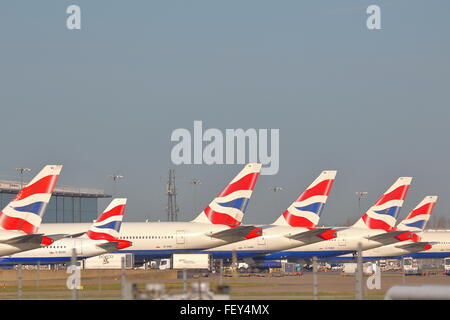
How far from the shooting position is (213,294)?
20250mm

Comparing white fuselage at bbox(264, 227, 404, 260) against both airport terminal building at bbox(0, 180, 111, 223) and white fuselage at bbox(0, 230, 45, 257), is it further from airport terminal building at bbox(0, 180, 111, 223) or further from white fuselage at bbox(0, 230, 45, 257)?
airport terminal building at bbox(0, 180, 111, 223)

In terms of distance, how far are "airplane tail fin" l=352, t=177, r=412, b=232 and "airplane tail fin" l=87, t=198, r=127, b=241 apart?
97.1 ft

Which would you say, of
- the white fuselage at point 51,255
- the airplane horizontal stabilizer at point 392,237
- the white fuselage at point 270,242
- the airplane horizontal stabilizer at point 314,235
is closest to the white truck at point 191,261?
the white fuselage at point 270,242

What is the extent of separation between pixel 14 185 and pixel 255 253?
78256 mm

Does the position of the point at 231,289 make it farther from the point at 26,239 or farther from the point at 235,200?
the point at 235,200

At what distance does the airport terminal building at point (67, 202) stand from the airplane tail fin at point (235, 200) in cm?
7794

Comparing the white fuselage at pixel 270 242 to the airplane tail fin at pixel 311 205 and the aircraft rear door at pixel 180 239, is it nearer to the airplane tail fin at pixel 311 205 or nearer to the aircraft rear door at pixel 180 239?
the airplane tail fin at pixel 311 205

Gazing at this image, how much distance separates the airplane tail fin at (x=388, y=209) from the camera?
303 feet

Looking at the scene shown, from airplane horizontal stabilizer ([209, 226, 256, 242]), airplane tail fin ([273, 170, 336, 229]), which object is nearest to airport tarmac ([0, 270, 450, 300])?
airplane horizontal stabilizer ([209, 226, 256, 242])

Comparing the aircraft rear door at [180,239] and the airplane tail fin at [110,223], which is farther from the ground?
the airplane tail fin at [110,223]

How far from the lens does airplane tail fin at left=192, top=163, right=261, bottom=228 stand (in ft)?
253

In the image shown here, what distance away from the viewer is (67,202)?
167375mm
